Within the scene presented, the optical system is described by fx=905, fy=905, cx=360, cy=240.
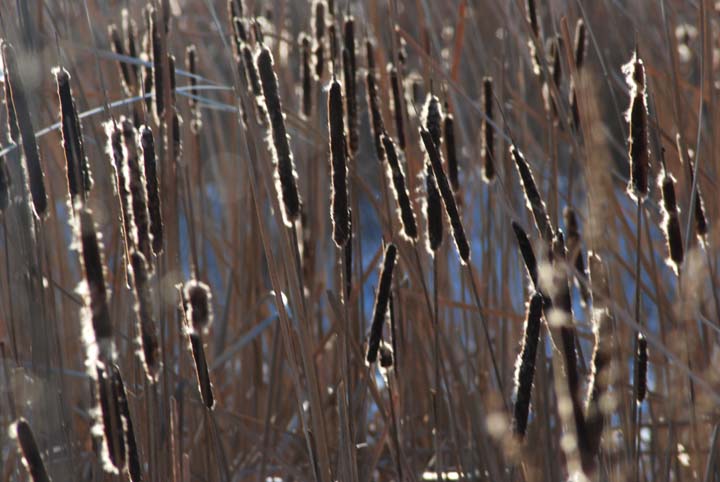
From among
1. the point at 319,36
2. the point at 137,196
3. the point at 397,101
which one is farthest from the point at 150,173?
the point at 319,36

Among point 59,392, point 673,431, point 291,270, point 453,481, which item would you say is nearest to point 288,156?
point 291,270

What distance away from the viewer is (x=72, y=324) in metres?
1.29

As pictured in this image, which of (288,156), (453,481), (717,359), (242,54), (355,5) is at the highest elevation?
→ (355,5)

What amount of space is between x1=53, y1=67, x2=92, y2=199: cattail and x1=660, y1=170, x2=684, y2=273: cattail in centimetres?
45

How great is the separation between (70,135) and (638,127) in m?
0.42

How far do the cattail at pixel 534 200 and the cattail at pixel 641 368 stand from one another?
153mm

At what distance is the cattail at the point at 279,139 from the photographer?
2.20 ft

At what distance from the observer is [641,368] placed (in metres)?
0.77

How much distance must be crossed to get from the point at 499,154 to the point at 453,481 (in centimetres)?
53

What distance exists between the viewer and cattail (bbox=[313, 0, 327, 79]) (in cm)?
112

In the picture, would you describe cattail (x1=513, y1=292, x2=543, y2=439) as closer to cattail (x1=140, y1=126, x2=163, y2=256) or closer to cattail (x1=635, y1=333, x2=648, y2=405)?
cattail (x1=635, y1=333, x2=648, y2=405)

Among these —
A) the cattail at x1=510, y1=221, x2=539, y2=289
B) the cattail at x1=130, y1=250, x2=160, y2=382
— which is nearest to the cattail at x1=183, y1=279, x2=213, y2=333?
the cattail at x1=130, y1=250, x2=160, y2=382

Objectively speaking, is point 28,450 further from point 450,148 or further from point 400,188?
point 450,148

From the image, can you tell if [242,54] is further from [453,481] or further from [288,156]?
[453,481]
